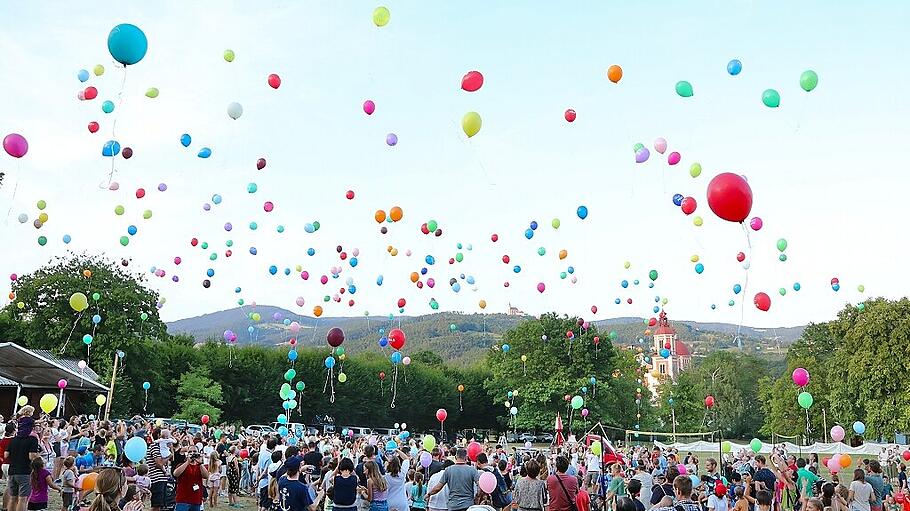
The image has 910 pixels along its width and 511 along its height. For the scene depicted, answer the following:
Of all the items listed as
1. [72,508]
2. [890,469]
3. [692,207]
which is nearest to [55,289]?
[72,508]

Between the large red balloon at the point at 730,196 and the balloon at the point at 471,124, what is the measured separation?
4.61 m

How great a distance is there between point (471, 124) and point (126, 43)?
17.3ft

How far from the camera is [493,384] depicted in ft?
188

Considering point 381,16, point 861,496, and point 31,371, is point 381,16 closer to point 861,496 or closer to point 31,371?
point 861,496

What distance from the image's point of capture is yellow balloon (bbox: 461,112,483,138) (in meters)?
13.0

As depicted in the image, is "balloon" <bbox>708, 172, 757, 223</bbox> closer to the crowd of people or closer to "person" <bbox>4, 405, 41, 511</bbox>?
the crowd of people

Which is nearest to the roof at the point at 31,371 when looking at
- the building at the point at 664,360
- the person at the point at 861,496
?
the person at the point at 861,496

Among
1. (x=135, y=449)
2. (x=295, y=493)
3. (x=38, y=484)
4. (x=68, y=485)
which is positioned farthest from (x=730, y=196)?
(x=68, y=485)

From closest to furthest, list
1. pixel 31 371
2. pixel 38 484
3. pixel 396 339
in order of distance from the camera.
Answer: pixel 38 484 → pixel 396 339 → pixel 31 371

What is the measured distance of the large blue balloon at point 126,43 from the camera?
998 centimetres

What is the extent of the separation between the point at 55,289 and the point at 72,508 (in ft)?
95.1

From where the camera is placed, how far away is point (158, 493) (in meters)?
9.23

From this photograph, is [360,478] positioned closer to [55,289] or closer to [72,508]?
[72,508]

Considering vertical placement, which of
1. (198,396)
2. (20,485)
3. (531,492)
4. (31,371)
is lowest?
(198,396)
